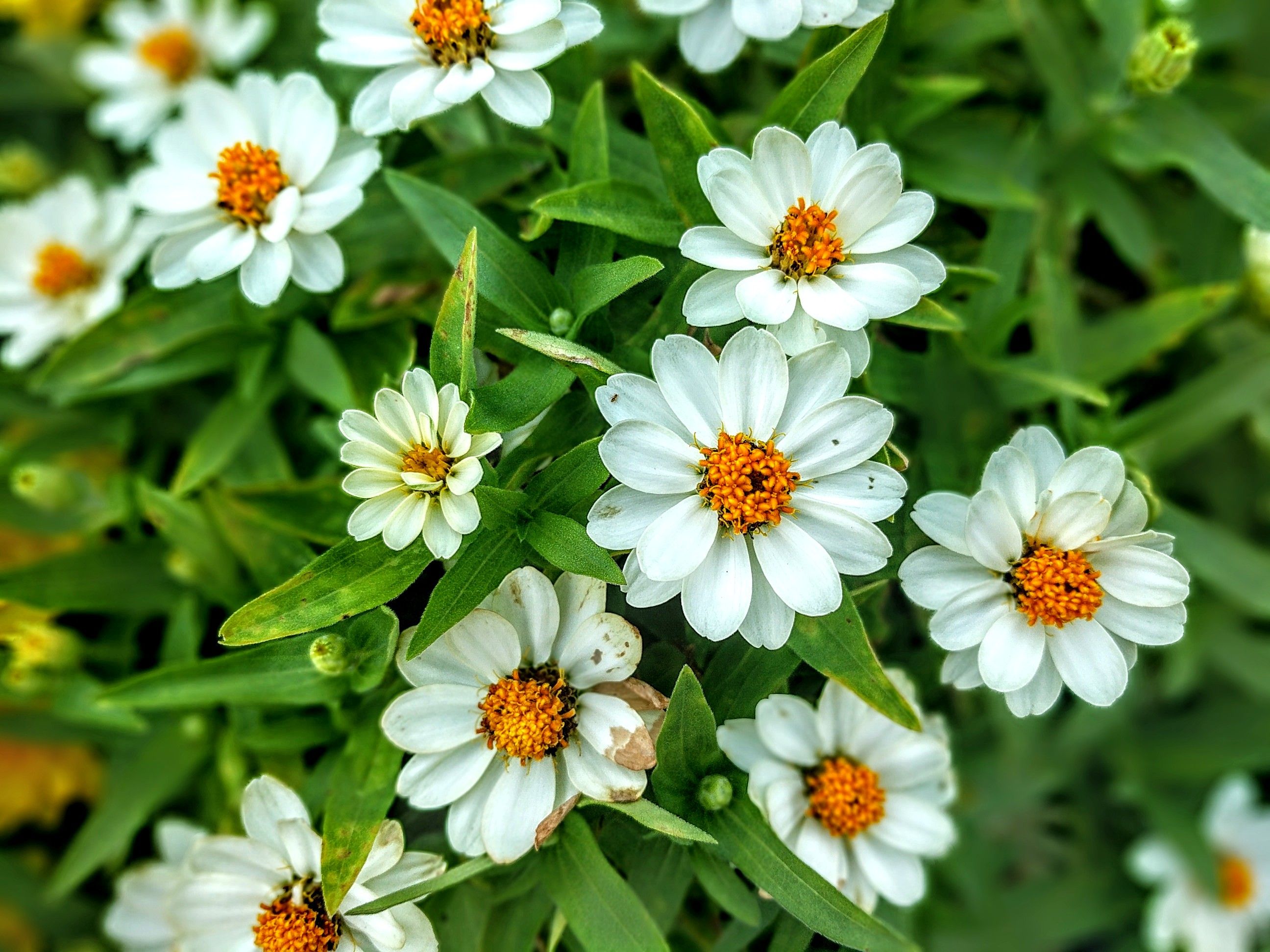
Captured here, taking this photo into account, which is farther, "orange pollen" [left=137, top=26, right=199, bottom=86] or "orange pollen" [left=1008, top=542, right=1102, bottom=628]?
"orange pollen" [left=137, top=26, right=199, bottom=86]

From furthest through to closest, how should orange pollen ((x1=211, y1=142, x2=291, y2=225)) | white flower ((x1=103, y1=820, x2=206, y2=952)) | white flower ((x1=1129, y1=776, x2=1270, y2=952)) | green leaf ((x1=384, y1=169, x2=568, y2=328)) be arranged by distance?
white flower ((x1=1129, y1=776, x2=1270, y2=952))
white flower ((x1=103, y1=820, x2=206, y2=952))
orange pollen ((x1=211, y1=142, x2=291, y2=225))
green leaf ((x1=384, y1=169, x2=568, y2=328))

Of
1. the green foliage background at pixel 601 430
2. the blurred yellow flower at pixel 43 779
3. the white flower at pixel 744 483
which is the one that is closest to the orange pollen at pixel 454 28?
the green foliage background at pixel 601 430

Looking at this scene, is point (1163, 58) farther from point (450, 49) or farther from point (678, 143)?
point (450, 49)

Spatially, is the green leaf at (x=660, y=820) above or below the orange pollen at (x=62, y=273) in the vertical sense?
below

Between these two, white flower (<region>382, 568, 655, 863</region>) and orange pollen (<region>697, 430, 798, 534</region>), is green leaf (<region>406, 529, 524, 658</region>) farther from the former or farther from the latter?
orange pollen (<region>697, 430, 798, 534</region>)

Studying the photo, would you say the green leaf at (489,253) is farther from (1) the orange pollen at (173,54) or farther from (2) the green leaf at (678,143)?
(1) the orange pollen at (173,54)

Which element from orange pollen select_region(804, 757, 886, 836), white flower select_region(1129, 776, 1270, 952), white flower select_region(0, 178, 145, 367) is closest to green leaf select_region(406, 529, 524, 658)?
orange pollen select_region(804, 757, 886, 836)

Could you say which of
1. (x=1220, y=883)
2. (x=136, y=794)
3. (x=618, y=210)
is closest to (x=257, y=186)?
(x=618, y=210)
